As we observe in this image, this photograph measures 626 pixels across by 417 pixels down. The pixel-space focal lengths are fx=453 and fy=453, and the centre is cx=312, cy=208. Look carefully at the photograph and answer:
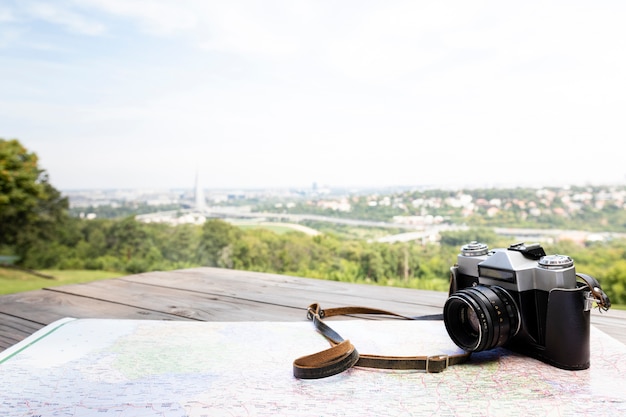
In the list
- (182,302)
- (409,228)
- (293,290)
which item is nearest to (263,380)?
(182,302)

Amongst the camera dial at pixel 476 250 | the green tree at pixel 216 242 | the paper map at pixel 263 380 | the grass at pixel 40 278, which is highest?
the camera dial at pixel 476 250

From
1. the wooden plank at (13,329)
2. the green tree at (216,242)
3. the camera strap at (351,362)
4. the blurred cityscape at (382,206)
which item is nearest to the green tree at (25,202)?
the blurred cityscape at (382,206)

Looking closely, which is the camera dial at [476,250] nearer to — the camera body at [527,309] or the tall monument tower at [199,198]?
the camera body at [527,309]

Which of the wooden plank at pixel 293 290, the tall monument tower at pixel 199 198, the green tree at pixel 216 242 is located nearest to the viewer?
the wooden plank at pixel 293 290

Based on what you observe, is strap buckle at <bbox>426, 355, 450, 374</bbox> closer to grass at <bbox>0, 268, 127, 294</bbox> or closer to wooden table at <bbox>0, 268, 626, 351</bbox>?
wooden table at <bbox>0, 268, 626, 351</bbox>

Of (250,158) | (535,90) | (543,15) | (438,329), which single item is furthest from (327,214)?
(438,329)

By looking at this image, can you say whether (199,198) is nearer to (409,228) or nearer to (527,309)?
(409,228)

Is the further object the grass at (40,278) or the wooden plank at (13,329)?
the grass at (40,278)

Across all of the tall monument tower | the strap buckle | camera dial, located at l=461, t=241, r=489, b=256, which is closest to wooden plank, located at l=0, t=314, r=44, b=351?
the strap buckle
